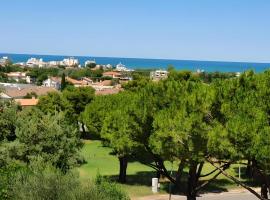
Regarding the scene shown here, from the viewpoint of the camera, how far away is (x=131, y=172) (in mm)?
35719

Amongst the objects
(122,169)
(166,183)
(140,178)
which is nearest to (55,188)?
(122,169)

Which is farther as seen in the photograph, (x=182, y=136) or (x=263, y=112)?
(x=182, y=136)

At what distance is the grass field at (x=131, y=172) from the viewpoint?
99.1 ft

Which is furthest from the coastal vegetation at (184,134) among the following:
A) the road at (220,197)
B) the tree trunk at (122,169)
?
the tree trunk at (122,169)

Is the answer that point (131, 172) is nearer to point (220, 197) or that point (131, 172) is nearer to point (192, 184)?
point (220, 197)

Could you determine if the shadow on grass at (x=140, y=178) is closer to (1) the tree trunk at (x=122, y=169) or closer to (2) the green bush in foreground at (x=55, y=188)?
(1) the tree trunk at (x=122, y=169)

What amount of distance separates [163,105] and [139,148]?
2.80 m

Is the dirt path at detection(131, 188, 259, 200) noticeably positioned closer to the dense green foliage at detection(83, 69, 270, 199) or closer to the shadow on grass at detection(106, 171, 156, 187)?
the shadow on grass at detection(106, 171, 156, 187)

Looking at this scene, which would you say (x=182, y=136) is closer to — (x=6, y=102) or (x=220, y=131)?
(x=220, y=131)

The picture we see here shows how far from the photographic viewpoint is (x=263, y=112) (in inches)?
647

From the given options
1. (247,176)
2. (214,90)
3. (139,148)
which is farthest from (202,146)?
(247,176)

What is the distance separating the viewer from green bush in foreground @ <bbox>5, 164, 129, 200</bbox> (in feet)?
48.3

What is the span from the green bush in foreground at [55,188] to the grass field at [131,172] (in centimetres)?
1116

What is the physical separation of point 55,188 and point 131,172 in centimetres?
2084
